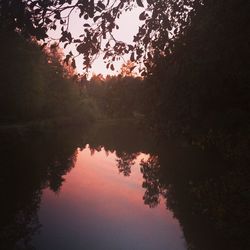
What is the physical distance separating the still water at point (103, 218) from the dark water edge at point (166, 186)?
0.47 meters

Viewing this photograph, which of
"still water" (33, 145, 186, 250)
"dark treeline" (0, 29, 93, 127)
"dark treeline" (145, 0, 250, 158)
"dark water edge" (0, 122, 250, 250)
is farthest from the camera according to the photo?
"dark treeline" (0, 29, 93, 127)

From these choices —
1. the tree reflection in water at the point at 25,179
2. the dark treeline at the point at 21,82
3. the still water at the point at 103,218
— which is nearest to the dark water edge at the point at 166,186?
the tree reflection in water at the point at 25,179

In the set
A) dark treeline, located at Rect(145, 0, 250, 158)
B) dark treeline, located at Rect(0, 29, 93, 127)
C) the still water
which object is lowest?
the still water

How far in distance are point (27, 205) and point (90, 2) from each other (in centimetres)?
1301

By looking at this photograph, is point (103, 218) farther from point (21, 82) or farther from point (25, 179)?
point (21, 82)

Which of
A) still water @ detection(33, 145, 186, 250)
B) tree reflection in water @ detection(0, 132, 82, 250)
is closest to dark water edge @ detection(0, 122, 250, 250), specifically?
tree reflection in water @ detection(0, 132, 82, 250)

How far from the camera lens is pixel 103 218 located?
14672mm

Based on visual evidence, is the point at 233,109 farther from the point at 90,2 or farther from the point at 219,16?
the point at 90,2

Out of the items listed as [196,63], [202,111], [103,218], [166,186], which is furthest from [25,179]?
[196,63]

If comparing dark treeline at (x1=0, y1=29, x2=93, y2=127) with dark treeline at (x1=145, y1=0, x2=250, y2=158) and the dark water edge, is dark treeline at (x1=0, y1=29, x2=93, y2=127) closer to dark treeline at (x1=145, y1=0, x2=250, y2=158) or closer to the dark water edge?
the dark water edge

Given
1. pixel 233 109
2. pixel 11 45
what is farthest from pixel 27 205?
pixel 11 45

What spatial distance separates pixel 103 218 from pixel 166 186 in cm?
642

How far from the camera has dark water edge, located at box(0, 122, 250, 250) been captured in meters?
11.2

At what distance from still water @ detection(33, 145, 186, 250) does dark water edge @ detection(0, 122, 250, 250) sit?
0.47m
